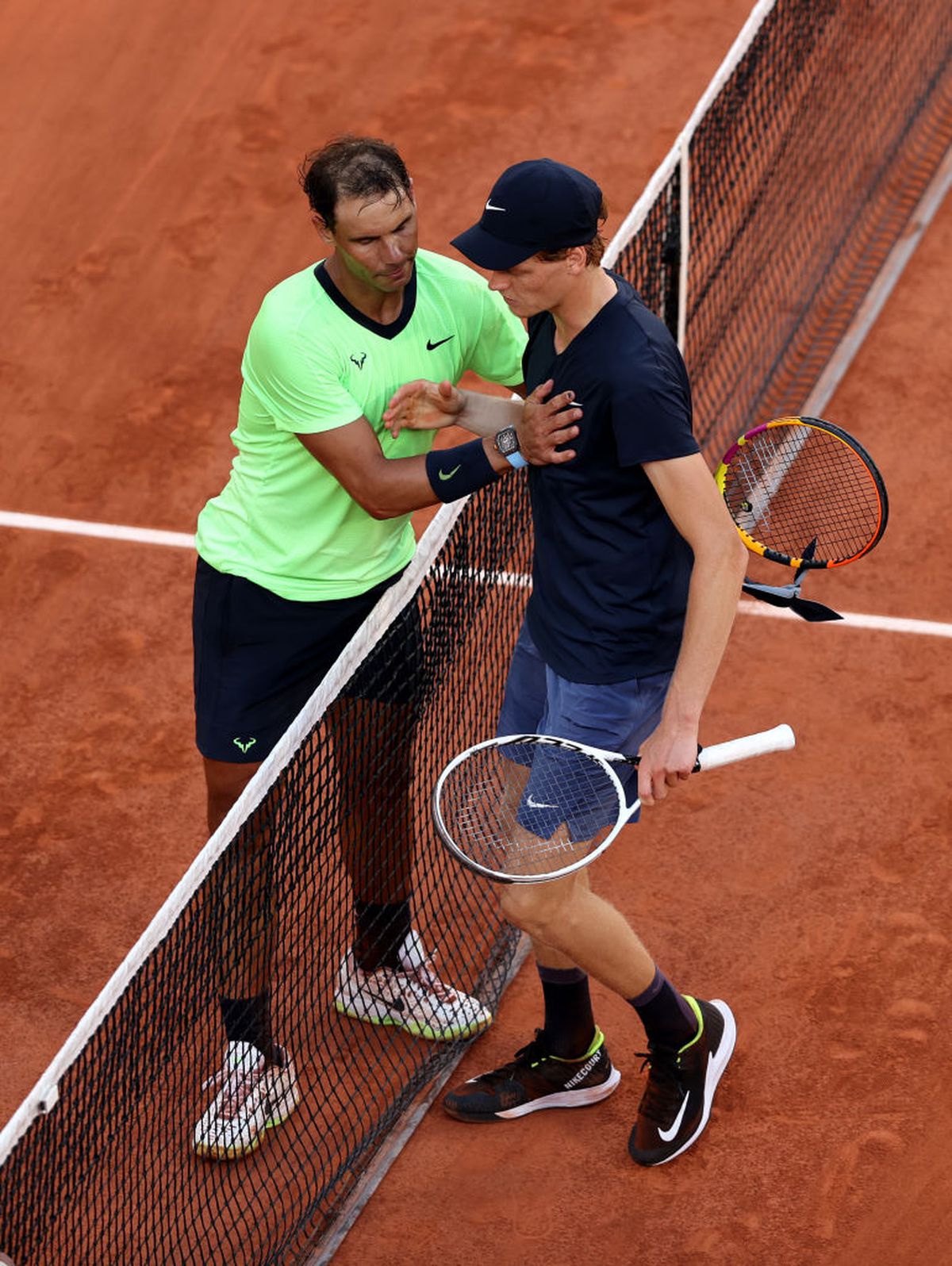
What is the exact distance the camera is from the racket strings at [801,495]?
4992 millimetres

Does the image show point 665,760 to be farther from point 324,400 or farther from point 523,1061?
point 523,1061

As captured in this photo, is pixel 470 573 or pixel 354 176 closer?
pixel 354 176

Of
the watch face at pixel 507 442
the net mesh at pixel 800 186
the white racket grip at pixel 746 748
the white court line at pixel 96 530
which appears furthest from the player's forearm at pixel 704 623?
the white court line at pixel 96 530

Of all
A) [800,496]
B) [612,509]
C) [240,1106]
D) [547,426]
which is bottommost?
[240,1106]

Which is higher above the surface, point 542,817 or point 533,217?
point 533,217

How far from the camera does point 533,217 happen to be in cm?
384

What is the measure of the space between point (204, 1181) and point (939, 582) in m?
3.33

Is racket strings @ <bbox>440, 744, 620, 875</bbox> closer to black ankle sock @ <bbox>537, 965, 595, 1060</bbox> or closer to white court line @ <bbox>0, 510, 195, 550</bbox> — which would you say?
black ankle sock @ <bbox>537, 965, 595, 1060</bbox>

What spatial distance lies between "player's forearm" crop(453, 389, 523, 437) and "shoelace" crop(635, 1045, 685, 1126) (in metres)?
1.64

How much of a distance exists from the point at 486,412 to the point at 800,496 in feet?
3.68

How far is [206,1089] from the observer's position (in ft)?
16.0

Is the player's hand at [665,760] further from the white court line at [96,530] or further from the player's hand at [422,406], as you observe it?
the white court line at [96,530]

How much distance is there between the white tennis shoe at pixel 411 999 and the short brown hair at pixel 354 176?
2.11m

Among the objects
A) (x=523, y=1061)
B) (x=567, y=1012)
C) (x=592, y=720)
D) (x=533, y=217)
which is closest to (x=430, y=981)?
(x=523, y=1061)
